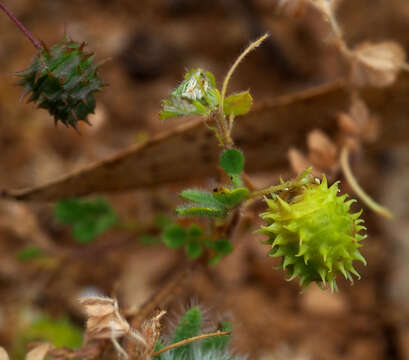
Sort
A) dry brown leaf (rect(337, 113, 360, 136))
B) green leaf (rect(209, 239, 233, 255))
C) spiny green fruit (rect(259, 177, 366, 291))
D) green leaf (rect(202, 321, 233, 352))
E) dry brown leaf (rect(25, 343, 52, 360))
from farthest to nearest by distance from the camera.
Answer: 1. dry brown leaf (rect(337, 113, 360, 136))
2. green leaf (rect(209, 239, 233, 255))
3. green leaf (rect(202, 321, 233, 352))
4. dry brown leaf (rect(25, 343, 52, 360))
5. spiny green fruit (rect(259, 177, 366, 291))

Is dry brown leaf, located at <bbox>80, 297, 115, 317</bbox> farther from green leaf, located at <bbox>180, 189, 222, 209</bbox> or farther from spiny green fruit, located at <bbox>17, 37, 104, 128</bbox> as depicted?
spiny green fruit, located at <bbox>17, 37, 104, 128</bbox>

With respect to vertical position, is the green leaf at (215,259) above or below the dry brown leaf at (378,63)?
below

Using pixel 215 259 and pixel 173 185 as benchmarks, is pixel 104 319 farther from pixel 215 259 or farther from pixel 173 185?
pixel 173 185

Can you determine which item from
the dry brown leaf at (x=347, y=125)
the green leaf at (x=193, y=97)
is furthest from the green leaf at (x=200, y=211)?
the dry brown leaf at (x=347, y=125)

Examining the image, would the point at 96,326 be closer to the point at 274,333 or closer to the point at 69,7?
the point at 274,333

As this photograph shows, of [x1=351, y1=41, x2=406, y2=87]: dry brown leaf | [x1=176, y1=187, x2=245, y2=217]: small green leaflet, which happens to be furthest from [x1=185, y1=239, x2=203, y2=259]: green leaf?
[x1=351, y1=41, x2=406, y2=87]: dry brown leaf

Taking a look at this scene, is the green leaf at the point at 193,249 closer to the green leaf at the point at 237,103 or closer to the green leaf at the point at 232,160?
the green leaf at the point at 232,160
